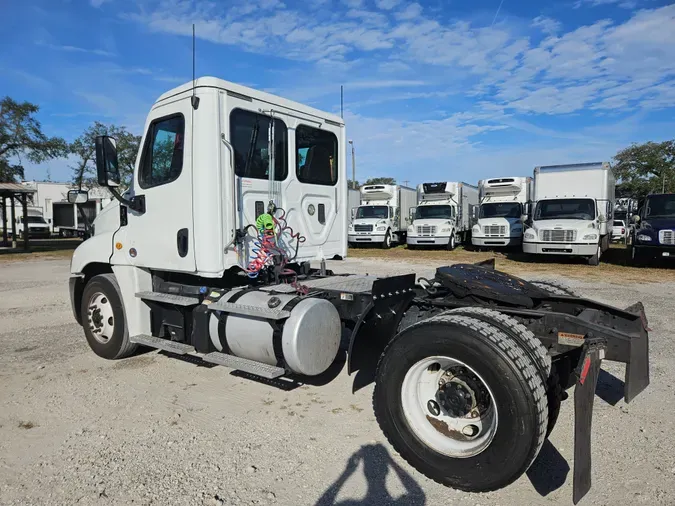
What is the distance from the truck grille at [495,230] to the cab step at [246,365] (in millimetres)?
17712

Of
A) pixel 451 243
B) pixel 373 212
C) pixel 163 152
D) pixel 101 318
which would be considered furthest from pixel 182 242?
pixel 373 212

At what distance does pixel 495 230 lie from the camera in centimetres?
2038

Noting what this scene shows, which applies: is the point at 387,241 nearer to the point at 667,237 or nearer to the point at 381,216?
the point at 381,216

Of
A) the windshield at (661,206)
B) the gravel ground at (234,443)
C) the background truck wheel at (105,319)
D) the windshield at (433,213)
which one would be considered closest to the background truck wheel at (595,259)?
Result: the windshield at (661,206)

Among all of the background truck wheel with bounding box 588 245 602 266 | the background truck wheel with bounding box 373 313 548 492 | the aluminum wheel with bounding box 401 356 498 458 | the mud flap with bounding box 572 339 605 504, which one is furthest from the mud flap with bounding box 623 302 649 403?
the background truck wheel with bounding box 588 245 602 266

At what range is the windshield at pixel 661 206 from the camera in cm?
1478

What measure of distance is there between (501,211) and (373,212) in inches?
247

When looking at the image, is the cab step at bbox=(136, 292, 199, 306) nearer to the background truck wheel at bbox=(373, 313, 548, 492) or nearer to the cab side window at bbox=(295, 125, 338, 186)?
the cab side window at bbox=(295, 125, 338, 186)

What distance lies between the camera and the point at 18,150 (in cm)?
2519

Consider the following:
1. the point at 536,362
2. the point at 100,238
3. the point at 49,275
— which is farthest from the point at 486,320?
the point at 49,275

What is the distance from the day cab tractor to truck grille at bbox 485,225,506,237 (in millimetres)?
15661

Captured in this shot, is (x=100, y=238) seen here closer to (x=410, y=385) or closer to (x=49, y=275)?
(x=410, y=385)

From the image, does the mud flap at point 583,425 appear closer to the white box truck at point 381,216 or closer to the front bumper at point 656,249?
the front bumper at point 656,249

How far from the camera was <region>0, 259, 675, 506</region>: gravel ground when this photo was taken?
2973 mm
